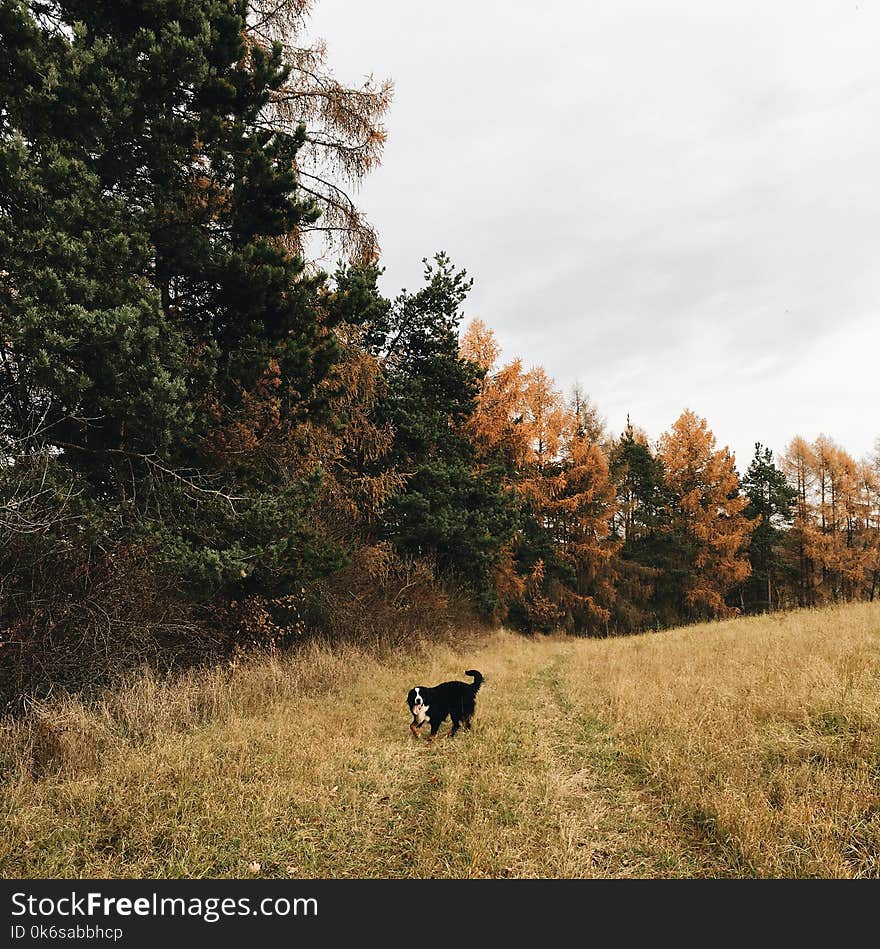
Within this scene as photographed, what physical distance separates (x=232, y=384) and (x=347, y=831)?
18.7 feet

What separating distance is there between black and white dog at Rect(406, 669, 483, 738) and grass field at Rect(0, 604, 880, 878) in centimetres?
26

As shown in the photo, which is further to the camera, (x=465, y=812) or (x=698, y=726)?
(x=698, y=726)

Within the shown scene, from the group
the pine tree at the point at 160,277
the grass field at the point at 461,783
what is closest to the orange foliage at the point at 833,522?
the grass field at the point at 461,783

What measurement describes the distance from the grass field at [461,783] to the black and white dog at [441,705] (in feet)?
0.84

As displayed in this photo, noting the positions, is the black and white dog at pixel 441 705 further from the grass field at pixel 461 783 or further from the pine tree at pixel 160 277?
the pine tree at pixel 160 277

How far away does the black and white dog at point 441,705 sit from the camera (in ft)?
18.8

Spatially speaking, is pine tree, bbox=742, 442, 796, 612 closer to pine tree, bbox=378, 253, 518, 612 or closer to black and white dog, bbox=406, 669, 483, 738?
pine tree, bbox=378, 253, 518, 612

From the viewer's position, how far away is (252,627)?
26.8 feet

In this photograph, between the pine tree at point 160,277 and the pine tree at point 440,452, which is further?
the pine tree at point 440,452

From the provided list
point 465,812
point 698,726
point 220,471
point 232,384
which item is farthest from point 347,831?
point 232,384

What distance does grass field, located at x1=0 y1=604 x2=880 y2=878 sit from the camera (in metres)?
3.22

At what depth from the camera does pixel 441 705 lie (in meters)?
5.91
